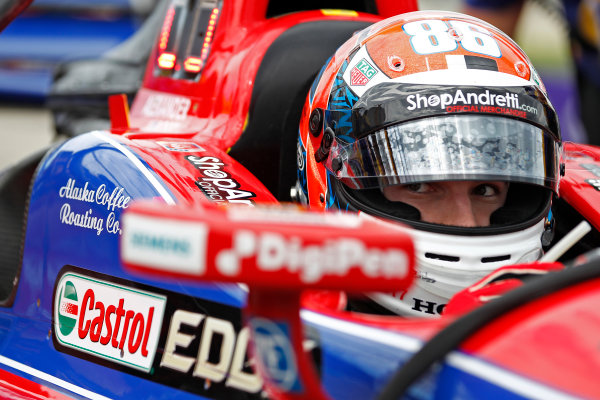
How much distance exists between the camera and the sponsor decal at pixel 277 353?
110cm

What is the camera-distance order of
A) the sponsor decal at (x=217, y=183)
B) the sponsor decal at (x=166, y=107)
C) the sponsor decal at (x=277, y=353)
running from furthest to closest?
the sponsor decal at (x=166, y=107) < the sponsor decal at (x=217, y=183) < the sponsor decal at (x=277, y=353)

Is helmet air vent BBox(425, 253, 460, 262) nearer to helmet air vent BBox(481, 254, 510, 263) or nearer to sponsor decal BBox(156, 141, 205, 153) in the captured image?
helmet air vent BBox(481, 254, 510, 263)

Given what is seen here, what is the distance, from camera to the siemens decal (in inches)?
74.6

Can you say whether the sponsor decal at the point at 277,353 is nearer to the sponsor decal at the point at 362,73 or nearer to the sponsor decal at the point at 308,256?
the sponsor decal at the point at 308,256

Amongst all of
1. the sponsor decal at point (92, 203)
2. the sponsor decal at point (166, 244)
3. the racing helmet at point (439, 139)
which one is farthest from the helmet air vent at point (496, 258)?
the sponsor decal at point (166, 244)

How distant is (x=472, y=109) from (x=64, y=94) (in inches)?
110

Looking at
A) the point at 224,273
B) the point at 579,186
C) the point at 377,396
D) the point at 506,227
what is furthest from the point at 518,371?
the point at 579,186

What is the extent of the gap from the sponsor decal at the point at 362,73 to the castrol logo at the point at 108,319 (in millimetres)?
689

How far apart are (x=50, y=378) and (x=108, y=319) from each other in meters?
0.25

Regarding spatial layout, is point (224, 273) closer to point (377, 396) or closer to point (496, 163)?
point (377, 396)

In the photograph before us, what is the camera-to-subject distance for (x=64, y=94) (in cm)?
422

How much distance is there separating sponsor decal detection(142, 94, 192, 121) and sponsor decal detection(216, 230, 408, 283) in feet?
5.95

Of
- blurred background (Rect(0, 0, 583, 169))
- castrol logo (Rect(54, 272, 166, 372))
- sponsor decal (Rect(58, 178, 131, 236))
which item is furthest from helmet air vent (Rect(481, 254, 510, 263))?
blurred background (Rect(0, 0, 583, 169))

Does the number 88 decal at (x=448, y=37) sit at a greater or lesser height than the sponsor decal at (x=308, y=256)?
greater
